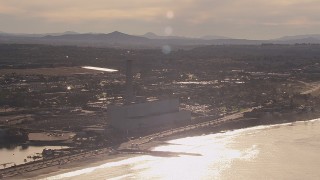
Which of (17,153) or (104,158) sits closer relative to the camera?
(104,158)

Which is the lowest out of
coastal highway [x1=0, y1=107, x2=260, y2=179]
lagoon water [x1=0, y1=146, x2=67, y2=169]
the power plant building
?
lagoon water [x1=0, y1=146, x2=67, y2=169]

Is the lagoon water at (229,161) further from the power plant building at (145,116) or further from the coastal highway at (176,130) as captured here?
the power plant building at (145,116)

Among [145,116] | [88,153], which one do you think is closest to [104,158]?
[88,153]

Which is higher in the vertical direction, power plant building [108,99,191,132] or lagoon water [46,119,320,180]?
power plant building [108,99,191,132]

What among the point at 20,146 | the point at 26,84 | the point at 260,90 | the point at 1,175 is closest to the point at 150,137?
the point at 20,146

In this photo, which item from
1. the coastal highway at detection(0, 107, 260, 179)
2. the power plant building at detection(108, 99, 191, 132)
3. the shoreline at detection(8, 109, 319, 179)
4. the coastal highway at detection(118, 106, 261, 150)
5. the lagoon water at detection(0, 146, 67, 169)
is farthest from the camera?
the power plant building at detection(108, 99, 191, 132)

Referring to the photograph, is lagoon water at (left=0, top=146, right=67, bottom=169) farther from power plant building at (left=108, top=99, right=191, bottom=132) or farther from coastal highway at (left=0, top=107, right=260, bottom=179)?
power plant building at (left=108, top=99, right=191, bottom=132)

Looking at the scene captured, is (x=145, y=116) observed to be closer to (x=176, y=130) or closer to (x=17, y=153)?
(x=176, y=130)

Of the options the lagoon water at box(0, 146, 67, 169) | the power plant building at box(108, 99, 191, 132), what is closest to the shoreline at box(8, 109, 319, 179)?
the power plant building at box(108, 99, 191, 132)

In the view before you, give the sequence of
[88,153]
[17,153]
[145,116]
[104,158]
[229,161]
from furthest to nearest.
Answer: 1. [145,116]
2. [17,153]
3. [88,153]
4. [104,158]
5. [229,161]
